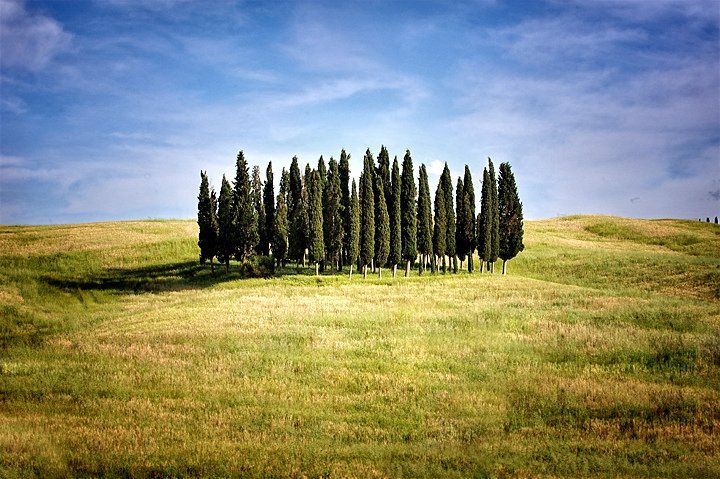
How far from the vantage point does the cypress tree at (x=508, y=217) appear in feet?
232

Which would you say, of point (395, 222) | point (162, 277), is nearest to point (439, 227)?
point (395, 222)

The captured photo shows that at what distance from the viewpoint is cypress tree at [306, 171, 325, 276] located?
214 feet

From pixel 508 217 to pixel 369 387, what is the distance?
59.8 m

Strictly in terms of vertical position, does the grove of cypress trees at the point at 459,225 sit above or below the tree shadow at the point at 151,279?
above

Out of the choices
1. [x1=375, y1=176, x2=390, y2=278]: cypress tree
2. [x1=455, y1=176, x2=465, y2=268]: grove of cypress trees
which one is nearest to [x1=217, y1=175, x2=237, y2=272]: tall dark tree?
[x1=375, y1=176, x2=390, y2=278]: cypress tree

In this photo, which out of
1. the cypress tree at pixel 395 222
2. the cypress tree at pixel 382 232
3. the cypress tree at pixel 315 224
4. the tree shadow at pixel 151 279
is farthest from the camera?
the cypress tree at pixel 395 222

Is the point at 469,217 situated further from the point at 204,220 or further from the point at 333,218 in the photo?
the point at 204,220

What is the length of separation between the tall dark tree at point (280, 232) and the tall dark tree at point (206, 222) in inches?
361

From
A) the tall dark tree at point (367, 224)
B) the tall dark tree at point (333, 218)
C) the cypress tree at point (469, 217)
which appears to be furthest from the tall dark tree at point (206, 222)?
the cypress tree at point (469, 217)

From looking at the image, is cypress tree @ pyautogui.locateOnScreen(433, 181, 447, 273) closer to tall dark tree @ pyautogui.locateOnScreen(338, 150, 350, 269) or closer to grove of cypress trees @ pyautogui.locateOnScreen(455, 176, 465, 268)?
grove of cypress trees @ pyautogui.locateOnScreen(455, 176, 465, 268)

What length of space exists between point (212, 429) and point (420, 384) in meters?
7.74

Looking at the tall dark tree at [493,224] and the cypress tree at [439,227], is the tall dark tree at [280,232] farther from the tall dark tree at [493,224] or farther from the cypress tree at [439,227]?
the tall dark tree at [493,224]

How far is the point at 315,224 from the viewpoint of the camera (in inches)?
2581

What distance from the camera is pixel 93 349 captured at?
23766 millimetres
